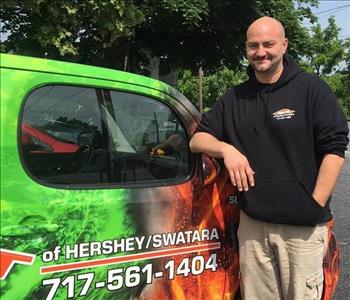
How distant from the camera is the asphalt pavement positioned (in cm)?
404

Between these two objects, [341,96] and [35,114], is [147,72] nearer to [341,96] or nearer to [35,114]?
[35,114]

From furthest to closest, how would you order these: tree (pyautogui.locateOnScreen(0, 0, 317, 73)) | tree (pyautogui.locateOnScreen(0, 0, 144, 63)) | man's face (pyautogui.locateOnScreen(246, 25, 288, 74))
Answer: tree (pyautogui.locateOnScreen(0, 0, 317, 73)) < tree (pyautogui.locateOnScreen(0, 0, 144, 63)) < man's face (pyautogui.locateOnScreen(246, 25, 288, 74))

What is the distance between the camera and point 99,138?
2.19 m

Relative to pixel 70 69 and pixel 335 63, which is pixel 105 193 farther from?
pixel 335 63

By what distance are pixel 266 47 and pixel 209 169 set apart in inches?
24.4

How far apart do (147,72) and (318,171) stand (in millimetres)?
12680

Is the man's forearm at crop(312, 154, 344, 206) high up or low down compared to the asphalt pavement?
up

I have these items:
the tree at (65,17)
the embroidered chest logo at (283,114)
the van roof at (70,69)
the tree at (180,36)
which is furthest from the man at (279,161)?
the tree at (180,36)

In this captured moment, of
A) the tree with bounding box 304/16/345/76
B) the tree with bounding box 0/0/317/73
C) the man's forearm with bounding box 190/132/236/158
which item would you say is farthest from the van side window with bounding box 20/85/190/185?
the tree with bounding box 304/16/345/76

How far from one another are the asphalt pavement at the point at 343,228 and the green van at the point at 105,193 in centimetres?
184

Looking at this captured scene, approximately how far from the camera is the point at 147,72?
14.7m

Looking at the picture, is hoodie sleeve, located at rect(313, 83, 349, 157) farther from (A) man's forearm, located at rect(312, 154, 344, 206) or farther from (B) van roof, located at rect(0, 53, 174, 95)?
(B) van roof, located at rect(0, 53, 174, 95)

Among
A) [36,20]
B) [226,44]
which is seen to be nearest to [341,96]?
[226,44]

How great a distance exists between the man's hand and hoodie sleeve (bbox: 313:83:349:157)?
0.34 m
